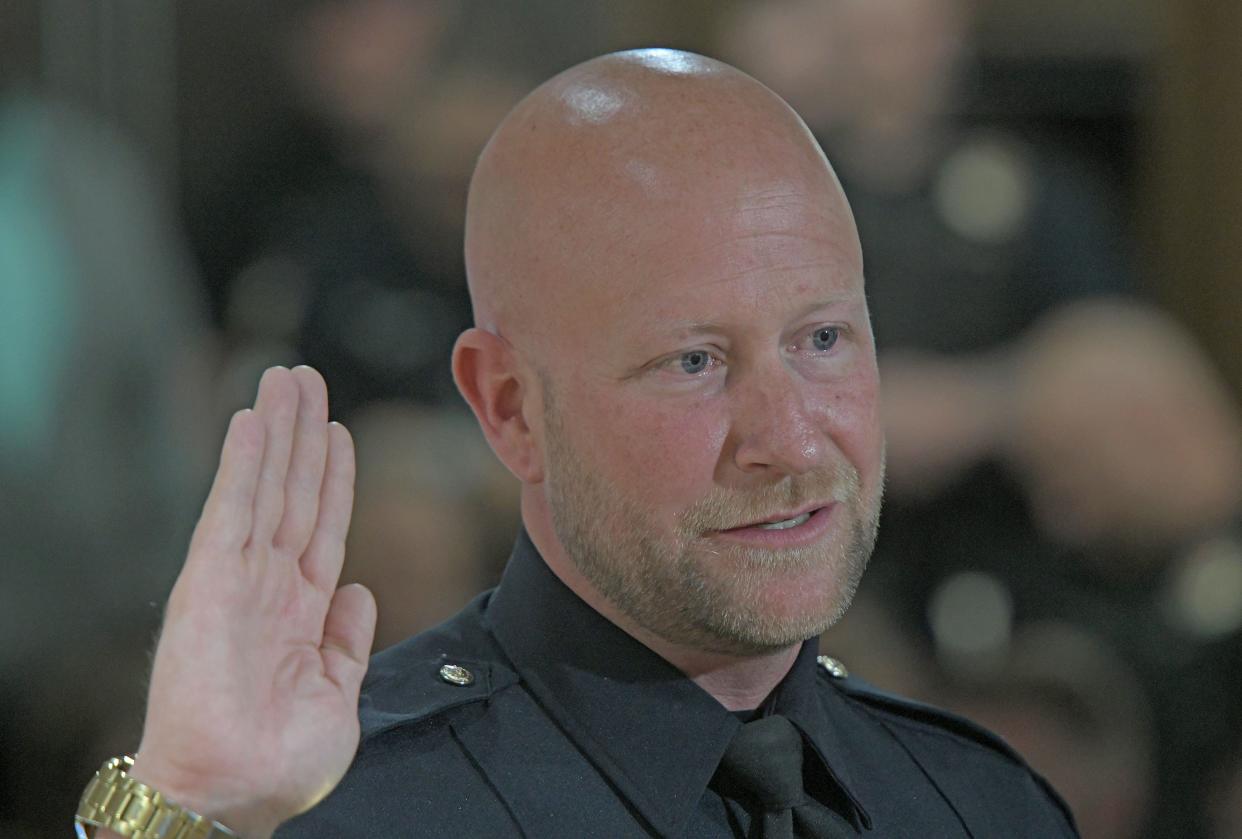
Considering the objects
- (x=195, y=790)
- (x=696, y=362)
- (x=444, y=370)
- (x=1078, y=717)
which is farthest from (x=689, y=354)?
(x=444, y=370)

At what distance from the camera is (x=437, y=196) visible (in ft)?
11.5

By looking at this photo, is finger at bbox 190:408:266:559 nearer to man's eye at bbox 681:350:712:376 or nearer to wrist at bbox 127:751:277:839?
wrist at bbox 127:751:277:839

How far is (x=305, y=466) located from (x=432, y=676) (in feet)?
0.83

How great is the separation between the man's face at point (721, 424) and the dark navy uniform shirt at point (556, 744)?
6 centimetres

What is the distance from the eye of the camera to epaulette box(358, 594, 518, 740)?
161cm

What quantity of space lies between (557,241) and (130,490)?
1.89 meters

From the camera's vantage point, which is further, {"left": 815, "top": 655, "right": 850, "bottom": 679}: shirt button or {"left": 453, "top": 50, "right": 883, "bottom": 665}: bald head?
{"left": 815, "top": 655, "right": 850, "bottom": 679}: shirt button

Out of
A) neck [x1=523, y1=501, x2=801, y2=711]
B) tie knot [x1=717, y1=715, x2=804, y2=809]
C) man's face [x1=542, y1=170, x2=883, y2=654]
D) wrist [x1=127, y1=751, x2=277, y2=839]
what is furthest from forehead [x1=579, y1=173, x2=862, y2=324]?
wrist [x1=127, y1=751, x2=277, y2=839]

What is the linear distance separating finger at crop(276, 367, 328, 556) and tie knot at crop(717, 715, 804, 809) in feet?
1.32

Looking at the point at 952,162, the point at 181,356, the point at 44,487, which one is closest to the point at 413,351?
the point at 181,356

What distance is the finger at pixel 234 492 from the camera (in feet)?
4.72

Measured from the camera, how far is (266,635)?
1.45 metres

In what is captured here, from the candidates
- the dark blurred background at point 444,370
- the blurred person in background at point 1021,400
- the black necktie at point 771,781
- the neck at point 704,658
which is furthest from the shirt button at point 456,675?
the blurred person in background at point 1021,400

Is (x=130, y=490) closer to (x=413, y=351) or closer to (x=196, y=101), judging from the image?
(x=413, y=351)
